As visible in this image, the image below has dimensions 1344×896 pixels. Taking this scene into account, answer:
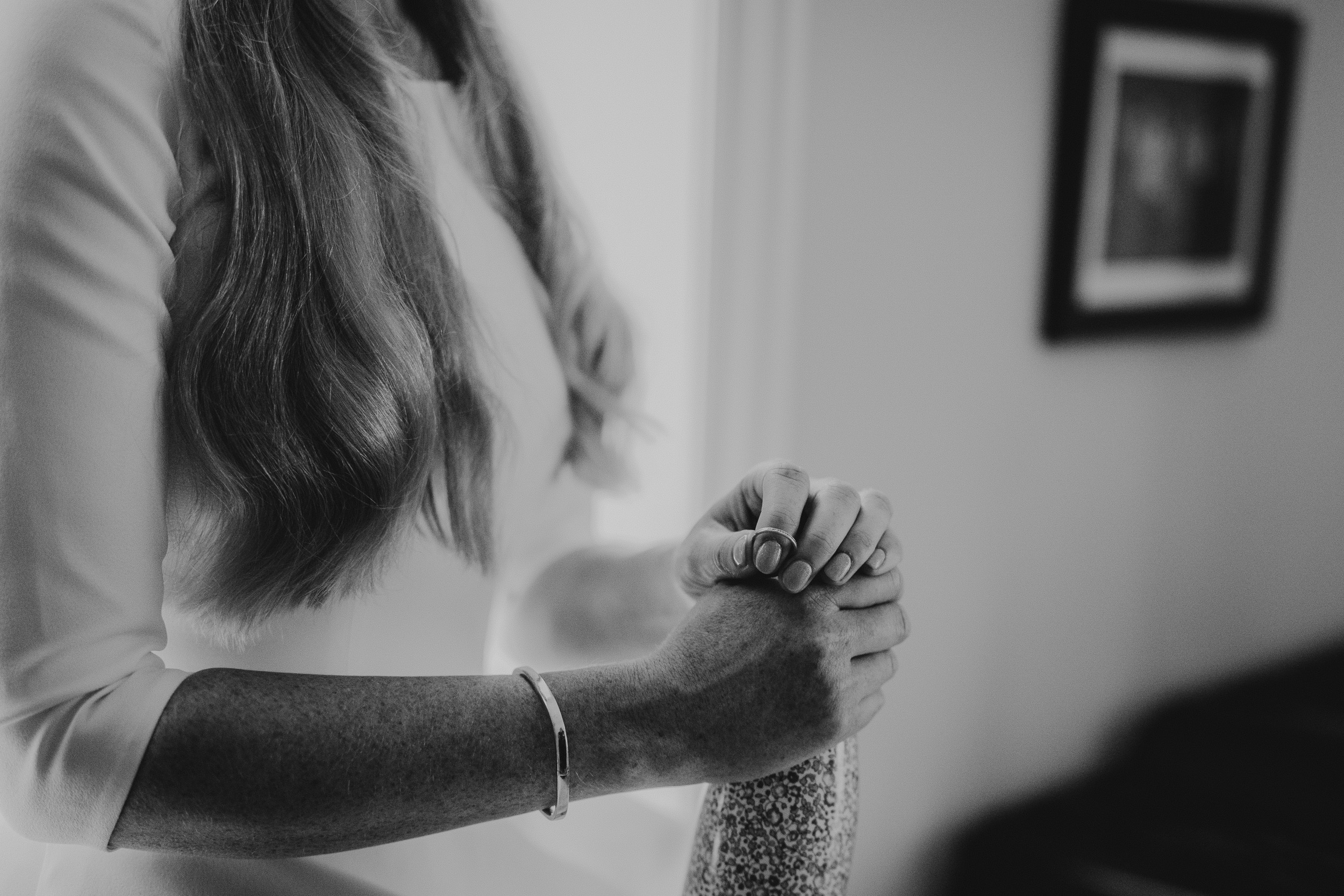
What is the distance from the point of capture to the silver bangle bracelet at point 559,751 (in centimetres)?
64

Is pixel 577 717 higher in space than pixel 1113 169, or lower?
lower

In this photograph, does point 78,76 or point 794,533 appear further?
point 794,533

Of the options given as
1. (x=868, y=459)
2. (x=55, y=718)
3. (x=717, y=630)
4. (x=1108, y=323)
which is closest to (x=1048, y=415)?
(x=1108, y=323)

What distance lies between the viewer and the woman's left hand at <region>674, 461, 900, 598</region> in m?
0.72

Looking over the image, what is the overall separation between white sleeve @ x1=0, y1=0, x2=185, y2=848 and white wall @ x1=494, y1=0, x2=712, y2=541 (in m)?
0.90

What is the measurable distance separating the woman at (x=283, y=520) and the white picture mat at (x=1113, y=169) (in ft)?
4.48

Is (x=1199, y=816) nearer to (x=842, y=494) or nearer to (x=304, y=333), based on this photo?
(x=842, y=494)

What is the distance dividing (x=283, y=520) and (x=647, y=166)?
1014 millimetres

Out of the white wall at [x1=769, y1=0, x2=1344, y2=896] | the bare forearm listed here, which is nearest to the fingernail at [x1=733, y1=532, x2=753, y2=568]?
the bare forearm

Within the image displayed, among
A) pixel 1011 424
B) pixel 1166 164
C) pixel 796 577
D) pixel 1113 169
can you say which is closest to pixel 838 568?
pixel 796 577

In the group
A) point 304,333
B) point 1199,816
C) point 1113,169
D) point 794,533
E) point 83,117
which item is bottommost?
point 1199,816

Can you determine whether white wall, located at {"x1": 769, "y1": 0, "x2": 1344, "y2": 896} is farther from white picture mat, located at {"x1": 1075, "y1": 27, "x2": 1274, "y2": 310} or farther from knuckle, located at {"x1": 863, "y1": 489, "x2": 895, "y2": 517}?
knuckle, located at {"x1": 863, "y1": 489, "x2": 895, "y2": 517}

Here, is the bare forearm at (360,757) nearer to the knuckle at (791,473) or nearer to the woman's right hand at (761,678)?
the woman's right hand at (761,678)

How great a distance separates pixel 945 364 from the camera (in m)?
1.80
